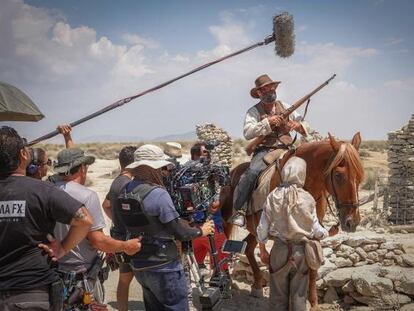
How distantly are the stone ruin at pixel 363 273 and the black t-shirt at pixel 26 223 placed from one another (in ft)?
13.2

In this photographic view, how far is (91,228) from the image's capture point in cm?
298

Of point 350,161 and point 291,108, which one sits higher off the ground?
point 291,108

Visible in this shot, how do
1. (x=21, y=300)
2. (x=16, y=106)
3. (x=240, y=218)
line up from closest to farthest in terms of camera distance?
1. (x=21, y=300)
2. (x=16, y=106)
3. (x=240, y=218)

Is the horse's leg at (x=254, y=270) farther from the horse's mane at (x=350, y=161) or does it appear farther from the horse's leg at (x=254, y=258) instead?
the horse's mane at (x=350, y=161)

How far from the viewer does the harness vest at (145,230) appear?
126 inches

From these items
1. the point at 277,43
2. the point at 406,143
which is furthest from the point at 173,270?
the point at 406,143

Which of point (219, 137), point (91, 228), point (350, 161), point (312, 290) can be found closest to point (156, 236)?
point (91, 228)

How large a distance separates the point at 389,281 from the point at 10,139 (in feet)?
14.9

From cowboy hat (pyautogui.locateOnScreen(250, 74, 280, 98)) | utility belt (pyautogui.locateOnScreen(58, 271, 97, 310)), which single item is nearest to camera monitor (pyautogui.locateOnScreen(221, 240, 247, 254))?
utility belt (pyautogui.locateOnScreen(58, 271, 97, 310))

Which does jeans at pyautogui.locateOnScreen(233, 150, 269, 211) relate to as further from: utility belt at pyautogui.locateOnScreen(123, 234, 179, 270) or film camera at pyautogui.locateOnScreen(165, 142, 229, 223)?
utility belt at pyautogui.locateOnScreen(123, 234, 179, 270)

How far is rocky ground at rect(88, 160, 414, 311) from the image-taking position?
490 centimetres

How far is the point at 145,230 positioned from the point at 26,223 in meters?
1.06

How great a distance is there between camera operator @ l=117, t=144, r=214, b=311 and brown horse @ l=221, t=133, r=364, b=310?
196 cm

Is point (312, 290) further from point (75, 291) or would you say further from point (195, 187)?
point (75, 291)
